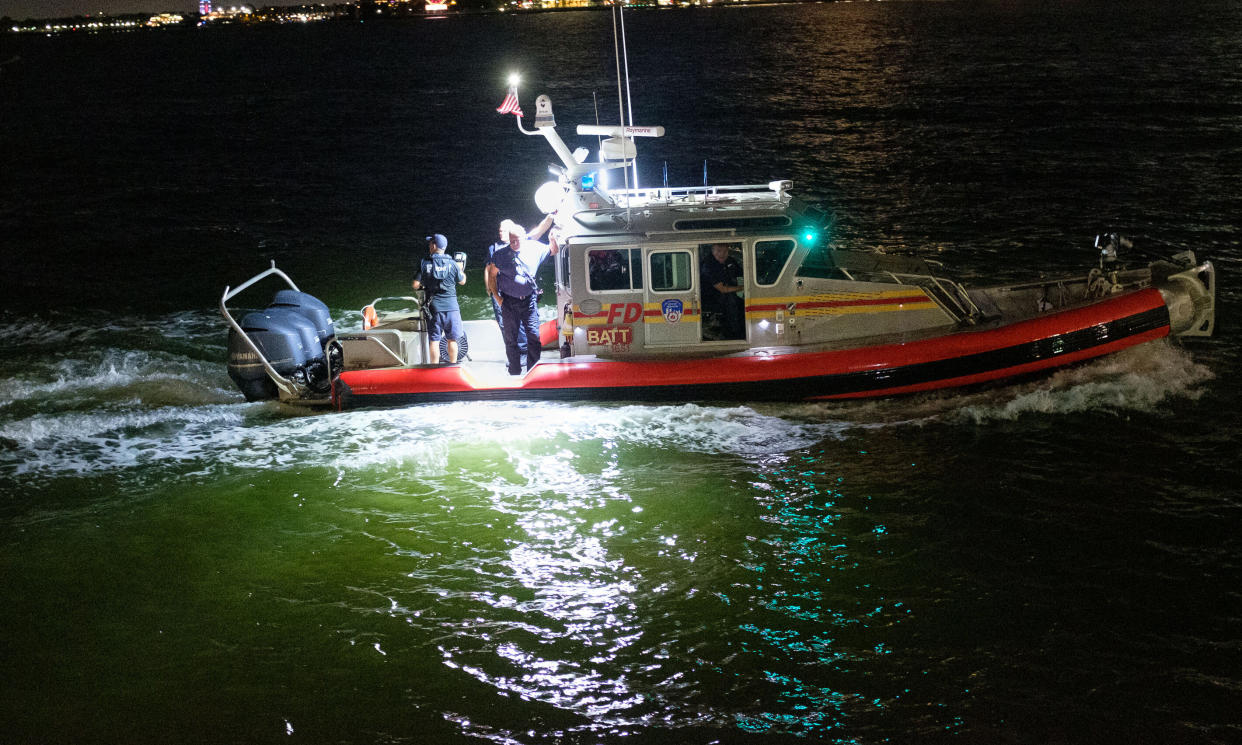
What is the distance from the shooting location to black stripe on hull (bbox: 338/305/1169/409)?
986 cm

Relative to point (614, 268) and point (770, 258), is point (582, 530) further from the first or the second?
point (770, 258)

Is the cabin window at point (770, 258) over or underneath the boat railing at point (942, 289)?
over

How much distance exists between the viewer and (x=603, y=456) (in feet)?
32.3

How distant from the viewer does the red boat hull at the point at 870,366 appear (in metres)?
9.86

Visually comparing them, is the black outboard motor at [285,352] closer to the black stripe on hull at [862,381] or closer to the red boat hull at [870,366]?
the black stripe on hull at [862,381]

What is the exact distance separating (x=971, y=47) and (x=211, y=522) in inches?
3389

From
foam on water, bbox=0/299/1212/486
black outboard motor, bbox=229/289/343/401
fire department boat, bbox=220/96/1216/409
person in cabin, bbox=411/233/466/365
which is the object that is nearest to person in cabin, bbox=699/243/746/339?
fire department boat, bbox=220/96/1216/409

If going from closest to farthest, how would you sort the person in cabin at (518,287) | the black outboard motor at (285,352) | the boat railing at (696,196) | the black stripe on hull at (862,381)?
the black stripe on hull at (862,381), the person in cabin at (518,287), the boat railing at (696,196), the black outboard motor at (285,352)

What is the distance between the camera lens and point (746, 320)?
10.1 m

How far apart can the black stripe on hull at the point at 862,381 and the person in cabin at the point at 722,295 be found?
1.86ft

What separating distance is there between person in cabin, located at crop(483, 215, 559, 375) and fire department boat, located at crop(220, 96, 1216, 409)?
0.79 ft

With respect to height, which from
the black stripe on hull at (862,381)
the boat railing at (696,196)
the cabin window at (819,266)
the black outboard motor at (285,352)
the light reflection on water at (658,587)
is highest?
the boat railing at (696,196)

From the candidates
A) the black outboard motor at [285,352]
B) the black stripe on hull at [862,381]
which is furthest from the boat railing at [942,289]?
the black outboard motor at [285,352]

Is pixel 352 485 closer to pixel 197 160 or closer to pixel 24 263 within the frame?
pixel 24 263
